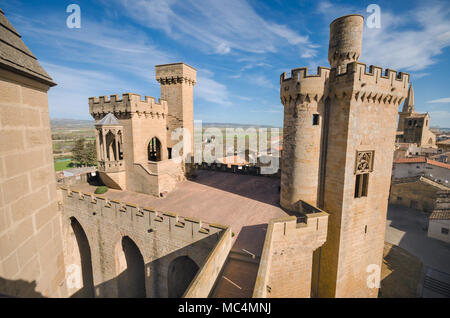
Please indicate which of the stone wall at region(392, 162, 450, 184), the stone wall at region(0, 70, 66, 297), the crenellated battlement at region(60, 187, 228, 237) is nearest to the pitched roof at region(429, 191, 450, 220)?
the stone wall at region(392, 162, 450, 184)

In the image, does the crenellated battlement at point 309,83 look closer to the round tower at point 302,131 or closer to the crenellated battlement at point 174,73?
the round tower at point 302,131

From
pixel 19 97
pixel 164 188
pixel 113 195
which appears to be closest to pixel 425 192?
pixel 164 188

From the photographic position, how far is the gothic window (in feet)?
40.7

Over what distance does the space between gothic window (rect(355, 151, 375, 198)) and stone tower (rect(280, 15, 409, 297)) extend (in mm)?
60

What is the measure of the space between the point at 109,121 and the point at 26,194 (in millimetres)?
16013

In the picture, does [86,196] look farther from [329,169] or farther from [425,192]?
[425,192]

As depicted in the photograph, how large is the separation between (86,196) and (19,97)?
50.0ft

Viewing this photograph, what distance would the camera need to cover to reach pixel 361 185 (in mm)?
13000

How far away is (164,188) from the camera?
17312 millimetres

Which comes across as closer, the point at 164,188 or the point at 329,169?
the point at 329,169

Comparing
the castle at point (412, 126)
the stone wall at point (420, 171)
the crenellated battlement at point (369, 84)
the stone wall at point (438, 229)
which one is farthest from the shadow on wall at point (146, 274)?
the castle at point (412, 126)

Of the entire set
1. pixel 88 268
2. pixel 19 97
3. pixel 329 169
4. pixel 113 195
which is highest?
pixel 19 97

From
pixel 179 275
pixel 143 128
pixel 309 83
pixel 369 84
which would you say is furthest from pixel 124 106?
pixel 369 84

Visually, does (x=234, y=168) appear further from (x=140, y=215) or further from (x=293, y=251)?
(x=293, y=251)
